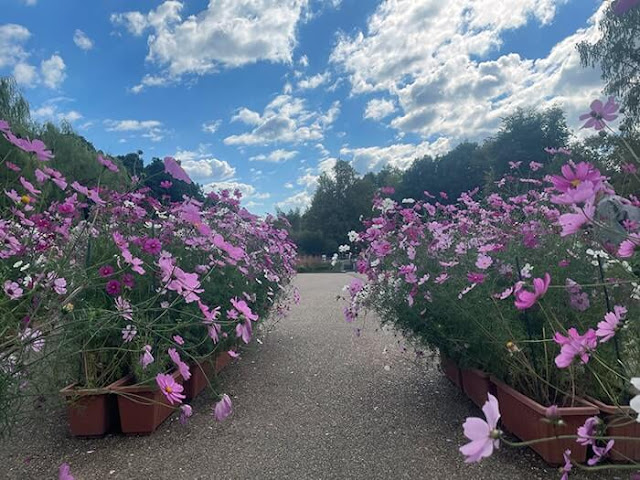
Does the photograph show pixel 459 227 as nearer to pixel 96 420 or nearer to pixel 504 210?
pixel 504 210

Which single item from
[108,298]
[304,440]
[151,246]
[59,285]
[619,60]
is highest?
[619,60]

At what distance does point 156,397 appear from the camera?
2322mm

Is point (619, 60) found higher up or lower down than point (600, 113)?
higher up

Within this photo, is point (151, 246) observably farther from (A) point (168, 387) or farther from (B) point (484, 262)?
(B) point (484, 262)

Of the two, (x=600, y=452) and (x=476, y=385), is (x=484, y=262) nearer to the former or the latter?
(x=476, y=385)

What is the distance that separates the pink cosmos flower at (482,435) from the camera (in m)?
0.60

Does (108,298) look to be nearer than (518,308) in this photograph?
No

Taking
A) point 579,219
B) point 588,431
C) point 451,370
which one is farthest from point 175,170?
point 451,370

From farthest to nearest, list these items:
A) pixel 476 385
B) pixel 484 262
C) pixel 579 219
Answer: pixel 476 385
pixel 484 262
pixel 579 219

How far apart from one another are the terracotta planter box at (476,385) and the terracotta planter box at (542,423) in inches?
7.4

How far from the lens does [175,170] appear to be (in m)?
1.45

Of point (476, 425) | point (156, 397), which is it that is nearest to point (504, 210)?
point (156, 397)

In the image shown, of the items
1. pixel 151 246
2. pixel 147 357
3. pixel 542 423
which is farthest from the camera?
pixel 151 246

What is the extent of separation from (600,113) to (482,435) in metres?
0.82
